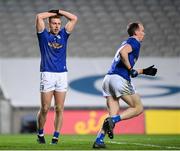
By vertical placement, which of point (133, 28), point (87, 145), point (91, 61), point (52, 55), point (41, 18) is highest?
point (41, 18)

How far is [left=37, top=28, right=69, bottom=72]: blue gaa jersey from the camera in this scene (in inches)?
382

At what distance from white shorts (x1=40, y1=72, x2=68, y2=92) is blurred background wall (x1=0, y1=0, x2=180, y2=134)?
Answer: 803cm

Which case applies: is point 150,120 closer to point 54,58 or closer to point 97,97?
point 97,97

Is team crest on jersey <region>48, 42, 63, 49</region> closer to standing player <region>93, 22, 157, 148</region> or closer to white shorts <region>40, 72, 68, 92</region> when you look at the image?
white shorts <region>40, 72, 68, 92</region>

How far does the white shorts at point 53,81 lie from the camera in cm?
974

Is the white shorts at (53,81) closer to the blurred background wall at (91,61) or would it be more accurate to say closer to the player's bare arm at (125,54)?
the player's bare arm at (125,54)

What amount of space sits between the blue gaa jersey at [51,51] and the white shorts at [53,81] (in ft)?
0.25

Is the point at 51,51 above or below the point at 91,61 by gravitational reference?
above

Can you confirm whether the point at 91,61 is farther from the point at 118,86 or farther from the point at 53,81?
the point at 118,86

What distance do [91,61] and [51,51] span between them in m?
9.54

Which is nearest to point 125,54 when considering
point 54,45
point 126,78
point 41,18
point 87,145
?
point 126,78

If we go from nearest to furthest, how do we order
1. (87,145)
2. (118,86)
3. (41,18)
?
(118,86) → (41,18) → (87,145)

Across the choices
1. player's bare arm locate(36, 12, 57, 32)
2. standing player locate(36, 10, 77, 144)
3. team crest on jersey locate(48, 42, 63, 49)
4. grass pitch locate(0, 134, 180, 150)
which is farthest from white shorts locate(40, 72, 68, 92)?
grass pitch locate(0, 134, 180, 150)

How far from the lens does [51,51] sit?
31.8ft
